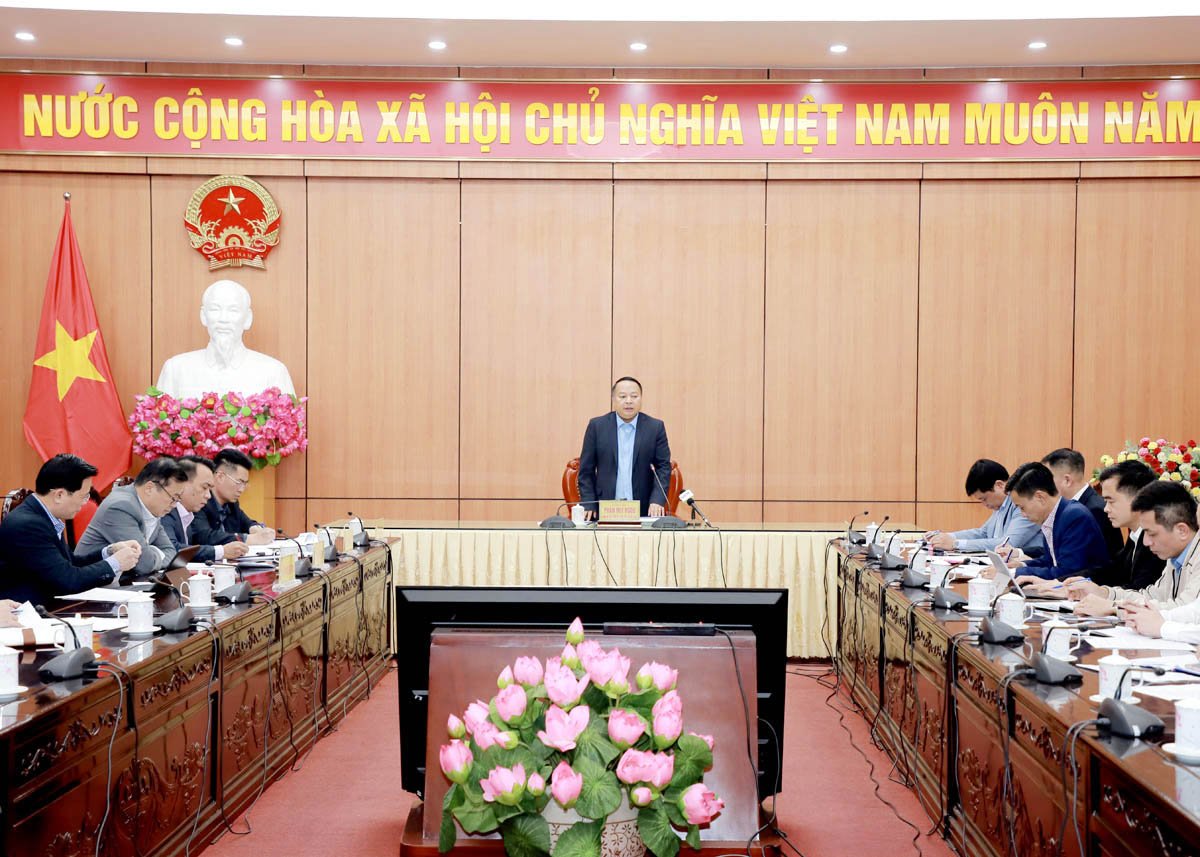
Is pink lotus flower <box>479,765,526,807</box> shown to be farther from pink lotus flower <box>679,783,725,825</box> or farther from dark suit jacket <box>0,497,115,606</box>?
dark suit jacket <box>0,497,115,606</box>

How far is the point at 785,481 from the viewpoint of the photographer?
752 cm

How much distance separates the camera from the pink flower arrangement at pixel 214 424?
6602mm

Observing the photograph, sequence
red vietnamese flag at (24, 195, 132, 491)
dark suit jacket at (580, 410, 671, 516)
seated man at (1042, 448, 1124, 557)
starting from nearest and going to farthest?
seated man at (1042, 448, 1124, 557) → dark suit jacket at (580, 410, 671, 516) → red vietnamese flag at (24, 195, 132, 491)

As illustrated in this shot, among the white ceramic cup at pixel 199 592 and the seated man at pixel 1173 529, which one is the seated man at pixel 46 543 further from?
the seated man at pixel 1173 529

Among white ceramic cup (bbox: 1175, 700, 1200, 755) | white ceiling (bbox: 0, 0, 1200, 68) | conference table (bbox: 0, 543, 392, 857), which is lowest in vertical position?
conference table (bbox: 0, 543, 392, 857)

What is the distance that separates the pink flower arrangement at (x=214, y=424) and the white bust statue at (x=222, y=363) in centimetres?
15

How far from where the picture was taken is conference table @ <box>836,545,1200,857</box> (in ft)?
6.12

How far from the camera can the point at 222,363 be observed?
22.9ft

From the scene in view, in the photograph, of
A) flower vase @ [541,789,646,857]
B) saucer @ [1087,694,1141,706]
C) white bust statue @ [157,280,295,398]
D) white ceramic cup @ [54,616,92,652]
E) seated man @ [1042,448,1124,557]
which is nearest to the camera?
flower vase @ [541,789,646,857]

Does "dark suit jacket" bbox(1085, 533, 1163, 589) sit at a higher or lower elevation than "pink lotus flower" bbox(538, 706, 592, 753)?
lower

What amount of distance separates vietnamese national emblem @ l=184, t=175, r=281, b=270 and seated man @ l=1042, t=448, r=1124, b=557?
501 cm

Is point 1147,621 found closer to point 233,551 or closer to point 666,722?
point 666,722

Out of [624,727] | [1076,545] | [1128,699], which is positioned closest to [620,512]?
[1076,545]

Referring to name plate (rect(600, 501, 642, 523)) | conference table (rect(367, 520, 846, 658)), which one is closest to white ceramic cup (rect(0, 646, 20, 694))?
conference table (rect(367, 520, 846, 658))
